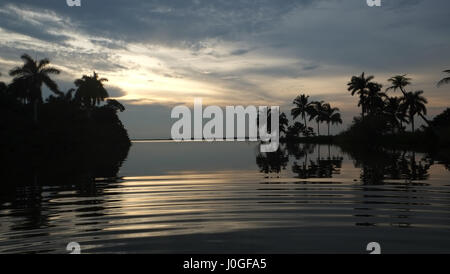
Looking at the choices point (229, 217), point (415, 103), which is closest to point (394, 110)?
point (415, 103)

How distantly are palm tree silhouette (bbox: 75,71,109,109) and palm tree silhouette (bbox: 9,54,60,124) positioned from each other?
45.1 feet

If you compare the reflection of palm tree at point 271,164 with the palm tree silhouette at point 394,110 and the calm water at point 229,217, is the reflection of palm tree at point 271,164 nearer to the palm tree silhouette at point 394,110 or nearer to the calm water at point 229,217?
the calm water at point 229,217

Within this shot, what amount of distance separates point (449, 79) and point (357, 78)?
26165 mm

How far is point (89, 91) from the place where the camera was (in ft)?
217

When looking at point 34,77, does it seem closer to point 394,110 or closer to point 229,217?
point 229,217

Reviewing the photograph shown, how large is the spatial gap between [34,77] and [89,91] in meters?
16.1

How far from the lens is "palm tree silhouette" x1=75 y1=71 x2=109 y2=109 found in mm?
65750

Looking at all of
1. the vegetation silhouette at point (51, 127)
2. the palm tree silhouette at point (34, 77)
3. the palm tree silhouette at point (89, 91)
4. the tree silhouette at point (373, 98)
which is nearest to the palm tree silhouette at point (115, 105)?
the vegetation silhouette at point (51, 127)

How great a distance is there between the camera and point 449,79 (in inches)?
1681

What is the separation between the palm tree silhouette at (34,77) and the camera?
4875 centimetres

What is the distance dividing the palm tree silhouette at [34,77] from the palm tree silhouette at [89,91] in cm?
1375
